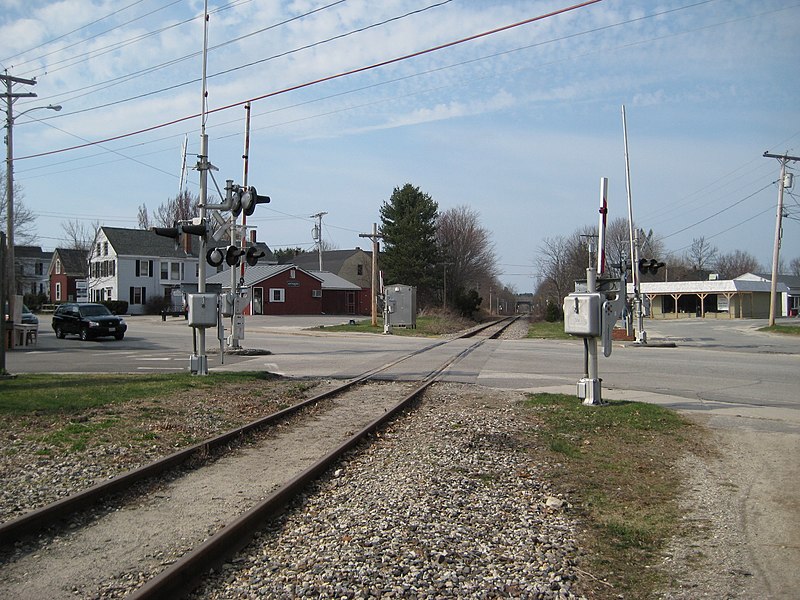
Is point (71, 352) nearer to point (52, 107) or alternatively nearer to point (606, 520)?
point (52, 107)

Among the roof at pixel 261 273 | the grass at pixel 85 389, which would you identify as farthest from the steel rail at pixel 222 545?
the roof at pixel 261 273

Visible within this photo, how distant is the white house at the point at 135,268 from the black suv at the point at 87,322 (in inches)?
1377

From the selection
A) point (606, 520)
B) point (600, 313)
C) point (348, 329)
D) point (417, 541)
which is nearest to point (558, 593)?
point (417, 541)

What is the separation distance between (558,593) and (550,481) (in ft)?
8.84

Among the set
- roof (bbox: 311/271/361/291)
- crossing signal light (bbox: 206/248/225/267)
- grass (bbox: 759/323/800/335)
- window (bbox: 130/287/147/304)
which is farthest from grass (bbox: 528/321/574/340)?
window (bbox: 130/287/147/304)

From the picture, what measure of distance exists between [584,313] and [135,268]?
2489 inches

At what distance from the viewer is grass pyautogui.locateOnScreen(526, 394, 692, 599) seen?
4.81m

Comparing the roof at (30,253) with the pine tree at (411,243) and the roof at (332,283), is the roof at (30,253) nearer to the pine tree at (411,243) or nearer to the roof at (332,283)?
the roof at (332,283)

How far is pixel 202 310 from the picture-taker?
14.0 m

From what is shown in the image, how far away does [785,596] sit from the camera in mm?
4289

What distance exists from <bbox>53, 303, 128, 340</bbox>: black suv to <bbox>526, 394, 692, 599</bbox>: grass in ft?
74.1

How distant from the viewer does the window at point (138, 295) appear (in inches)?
2640

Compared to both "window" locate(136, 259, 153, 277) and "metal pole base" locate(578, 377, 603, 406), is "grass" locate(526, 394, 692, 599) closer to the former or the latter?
"metal pole base" locate(578, 377, 603, 406)

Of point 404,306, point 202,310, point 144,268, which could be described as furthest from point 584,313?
point 144,268
